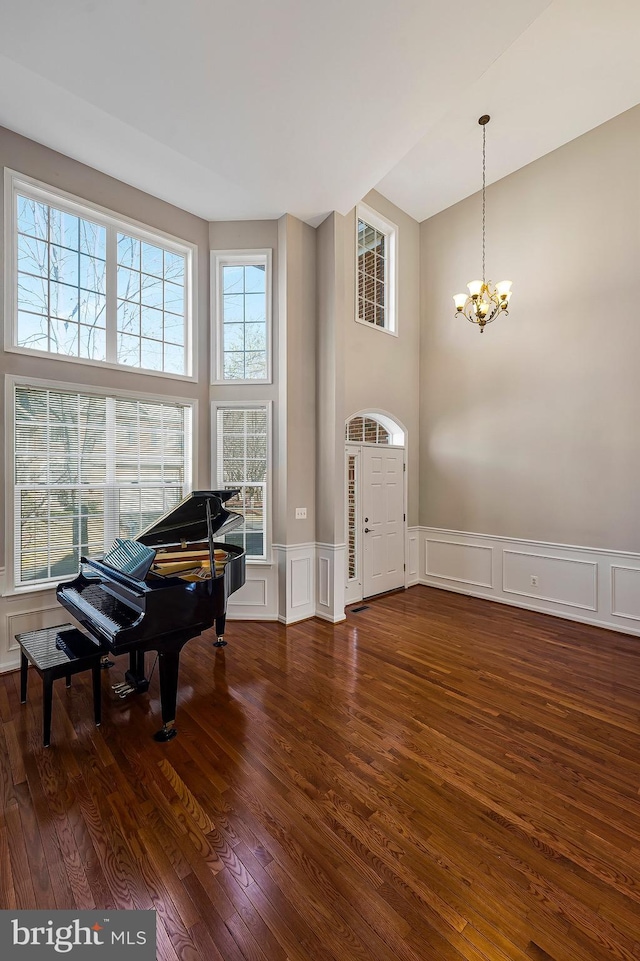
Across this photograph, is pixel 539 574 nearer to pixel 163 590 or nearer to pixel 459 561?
pixel 459 561

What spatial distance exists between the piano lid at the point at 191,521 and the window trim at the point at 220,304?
1813mm

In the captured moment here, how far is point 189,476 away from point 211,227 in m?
2.81

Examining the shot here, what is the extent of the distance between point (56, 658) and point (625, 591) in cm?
509

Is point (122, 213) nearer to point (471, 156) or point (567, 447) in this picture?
point (471, 156)

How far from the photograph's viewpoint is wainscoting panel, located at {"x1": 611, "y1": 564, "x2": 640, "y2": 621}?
4.12 meters

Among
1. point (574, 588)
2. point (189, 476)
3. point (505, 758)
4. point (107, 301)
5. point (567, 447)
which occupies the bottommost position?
point (505, 758)

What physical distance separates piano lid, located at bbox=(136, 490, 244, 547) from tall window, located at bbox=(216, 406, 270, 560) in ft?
3.71

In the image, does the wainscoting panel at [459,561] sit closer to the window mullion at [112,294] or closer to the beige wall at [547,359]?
the beige wall at [547,359]

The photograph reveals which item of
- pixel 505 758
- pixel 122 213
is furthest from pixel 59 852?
pixel 122 213

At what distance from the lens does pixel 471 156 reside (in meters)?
4.82

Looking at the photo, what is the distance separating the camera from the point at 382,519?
17.8 ft

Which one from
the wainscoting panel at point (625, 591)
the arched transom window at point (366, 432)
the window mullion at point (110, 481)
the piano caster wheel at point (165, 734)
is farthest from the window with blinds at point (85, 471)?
the wainscoting panel at point (625, 591)

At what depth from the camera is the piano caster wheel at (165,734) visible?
95.2 inches

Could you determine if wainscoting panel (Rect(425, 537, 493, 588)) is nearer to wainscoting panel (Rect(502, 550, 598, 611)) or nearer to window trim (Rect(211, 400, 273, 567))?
wainscoting panel (Rect(502, 550, 598, 611))
